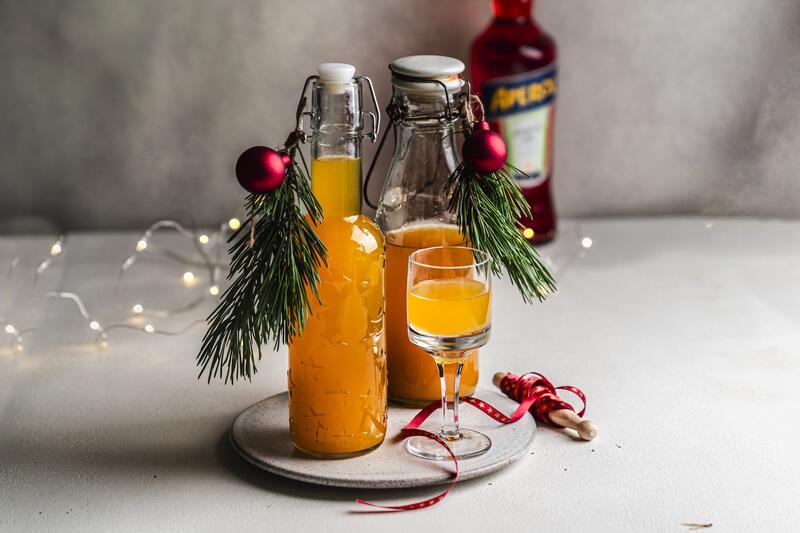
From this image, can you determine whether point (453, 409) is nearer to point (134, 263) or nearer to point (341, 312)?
point (341, 312)

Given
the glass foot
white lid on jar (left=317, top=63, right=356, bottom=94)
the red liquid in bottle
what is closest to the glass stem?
the glass foot

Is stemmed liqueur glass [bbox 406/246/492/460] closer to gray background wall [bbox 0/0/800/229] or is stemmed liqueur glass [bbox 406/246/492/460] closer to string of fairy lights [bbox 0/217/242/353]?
string of fairy lights [bbox 0/217/242/353]

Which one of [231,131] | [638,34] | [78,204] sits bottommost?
[78,204]

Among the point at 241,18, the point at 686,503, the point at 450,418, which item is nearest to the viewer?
the point at 686,503

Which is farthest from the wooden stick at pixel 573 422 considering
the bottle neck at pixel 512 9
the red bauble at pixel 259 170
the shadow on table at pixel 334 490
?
the bottle neck at pixel 512 9

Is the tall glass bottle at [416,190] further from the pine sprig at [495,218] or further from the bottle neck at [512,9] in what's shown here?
the bottle neck at [512,9]

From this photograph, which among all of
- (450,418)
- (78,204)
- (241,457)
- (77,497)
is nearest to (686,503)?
(450,418)

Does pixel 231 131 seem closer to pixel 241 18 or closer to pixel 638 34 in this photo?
pixel 241 18

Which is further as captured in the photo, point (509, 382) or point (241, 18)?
point (241, 18)

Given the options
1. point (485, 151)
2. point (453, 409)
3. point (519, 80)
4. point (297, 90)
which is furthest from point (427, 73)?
point (297, 90)
